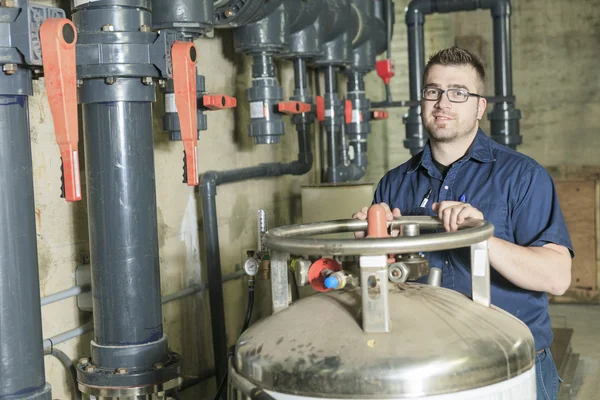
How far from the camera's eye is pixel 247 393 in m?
0.99

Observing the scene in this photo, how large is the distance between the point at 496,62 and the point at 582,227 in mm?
1086

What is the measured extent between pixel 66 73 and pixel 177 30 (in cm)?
74

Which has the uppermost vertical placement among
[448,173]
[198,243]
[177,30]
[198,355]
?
[177,30]

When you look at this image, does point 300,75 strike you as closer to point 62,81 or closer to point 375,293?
point 62,81

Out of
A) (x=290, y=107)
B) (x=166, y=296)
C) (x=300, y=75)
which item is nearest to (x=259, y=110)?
(x=290, y=107)

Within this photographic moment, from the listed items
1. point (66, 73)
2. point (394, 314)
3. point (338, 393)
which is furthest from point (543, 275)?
point (66, 73)

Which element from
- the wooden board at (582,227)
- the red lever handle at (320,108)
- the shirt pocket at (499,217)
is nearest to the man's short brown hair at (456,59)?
the shirt pocket at (499,217)

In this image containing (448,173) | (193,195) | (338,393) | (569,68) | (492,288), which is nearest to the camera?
(338,393)

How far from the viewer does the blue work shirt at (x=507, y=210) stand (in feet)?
4.75

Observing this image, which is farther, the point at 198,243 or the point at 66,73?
the point at 198,243

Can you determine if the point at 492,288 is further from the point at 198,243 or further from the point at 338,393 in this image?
the point at 198,243

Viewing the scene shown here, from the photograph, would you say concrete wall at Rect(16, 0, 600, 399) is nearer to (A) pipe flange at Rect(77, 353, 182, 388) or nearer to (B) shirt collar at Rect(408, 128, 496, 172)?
(A) pipe flange at Rect(77, 353, 182, 388)

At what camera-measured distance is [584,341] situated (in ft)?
11.6

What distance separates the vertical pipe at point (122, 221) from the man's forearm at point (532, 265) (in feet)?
2.49
